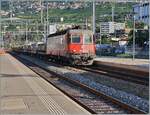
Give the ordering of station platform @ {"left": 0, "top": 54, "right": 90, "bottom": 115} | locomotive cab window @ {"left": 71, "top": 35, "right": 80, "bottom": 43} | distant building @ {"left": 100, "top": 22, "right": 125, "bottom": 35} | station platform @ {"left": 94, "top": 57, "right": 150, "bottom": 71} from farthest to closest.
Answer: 1. distant building @ {"left": 100, "top": 22, "right": 125, "bottom": 35}
2. locomotive cab window @ {"left": 71, "top": 35, "right": 80, "bottom": 43}
3. station platform @ {"left": 94, "top": 57, "right": 150, "bottom": 71}
4. station platform @ {"left": 0, "top": 54, "right": 90, "bottom": 115}

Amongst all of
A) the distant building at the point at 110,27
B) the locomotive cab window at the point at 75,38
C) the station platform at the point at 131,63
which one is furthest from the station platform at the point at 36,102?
the distant building at the point at 110,27

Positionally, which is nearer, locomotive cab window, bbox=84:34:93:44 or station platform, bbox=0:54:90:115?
station platform, bbox=0:54:90:115

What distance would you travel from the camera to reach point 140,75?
2662cm

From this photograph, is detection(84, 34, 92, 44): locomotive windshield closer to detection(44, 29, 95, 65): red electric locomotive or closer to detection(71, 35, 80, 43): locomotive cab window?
detection(44, 29, 95, 65): red electric locomotive

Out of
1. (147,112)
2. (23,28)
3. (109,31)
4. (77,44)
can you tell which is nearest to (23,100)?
(147,112)

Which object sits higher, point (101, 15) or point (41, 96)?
point (101, 15)

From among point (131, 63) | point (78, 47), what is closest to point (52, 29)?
point (131, 63)

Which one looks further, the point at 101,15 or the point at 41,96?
the point at 101,15

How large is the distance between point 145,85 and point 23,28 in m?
90.8

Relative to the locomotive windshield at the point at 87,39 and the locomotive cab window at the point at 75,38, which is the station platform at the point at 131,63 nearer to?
the locomotive windshield at the point at 87,39

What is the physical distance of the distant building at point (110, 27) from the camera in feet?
263

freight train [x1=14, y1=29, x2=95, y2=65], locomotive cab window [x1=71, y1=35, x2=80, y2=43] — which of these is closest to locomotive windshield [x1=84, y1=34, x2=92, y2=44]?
freight train [x1=14, y1=29, x2=95, y2=65]

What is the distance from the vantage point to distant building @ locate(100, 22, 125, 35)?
80.2 m

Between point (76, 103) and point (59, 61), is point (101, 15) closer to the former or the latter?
point (59, 61)
